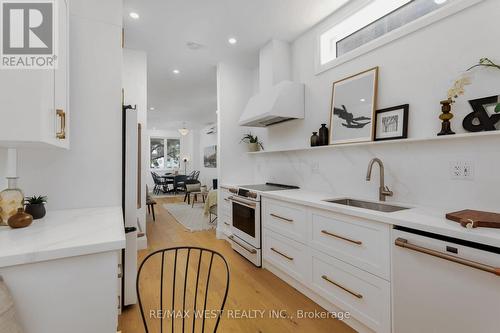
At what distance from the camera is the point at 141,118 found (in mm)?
3533

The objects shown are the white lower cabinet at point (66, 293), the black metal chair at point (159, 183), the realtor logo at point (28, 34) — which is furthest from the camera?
the black metal chair at point (159, 183)

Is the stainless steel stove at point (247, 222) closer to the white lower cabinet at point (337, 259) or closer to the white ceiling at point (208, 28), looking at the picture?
the white lower cabinet at point (337, 259)

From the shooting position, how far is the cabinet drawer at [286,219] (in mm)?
2160

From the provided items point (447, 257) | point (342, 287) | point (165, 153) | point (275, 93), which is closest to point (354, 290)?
point (342, 287)

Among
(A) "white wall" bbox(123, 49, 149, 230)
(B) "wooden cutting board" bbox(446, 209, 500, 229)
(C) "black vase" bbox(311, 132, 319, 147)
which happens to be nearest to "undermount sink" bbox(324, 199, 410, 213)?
(B) "wooden cutting board" bbox(446, 209, 500, 229)

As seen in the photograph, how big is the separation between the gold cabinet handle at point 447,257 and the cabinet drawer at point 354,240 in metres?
0.12

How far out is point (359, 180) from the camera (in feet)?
7.66

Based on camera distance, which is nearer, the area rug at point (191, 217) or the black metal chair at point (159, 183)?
the area rug at point (191, 217)

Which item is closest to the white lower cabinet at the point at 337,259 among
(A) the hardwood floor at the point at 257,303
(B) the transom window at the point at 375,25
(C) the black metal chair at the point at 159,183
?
(A) the hardwood floor at the point at 257,303

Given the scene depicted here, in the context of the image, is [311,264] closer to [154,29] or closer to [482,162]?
[482,162]

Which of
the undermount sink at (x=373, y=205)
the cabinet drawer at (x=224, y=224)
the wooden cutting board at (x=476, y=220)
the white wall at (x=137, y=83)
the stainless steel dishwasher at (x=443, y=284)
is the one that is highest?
the white wall at (x=137, y=83)

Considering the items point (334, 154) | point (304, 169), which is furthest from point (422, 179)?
point (304, 169)

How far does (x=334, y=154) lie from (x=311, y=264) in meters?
1.18

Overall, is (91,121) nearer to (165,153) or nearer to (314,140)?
(314,140)
